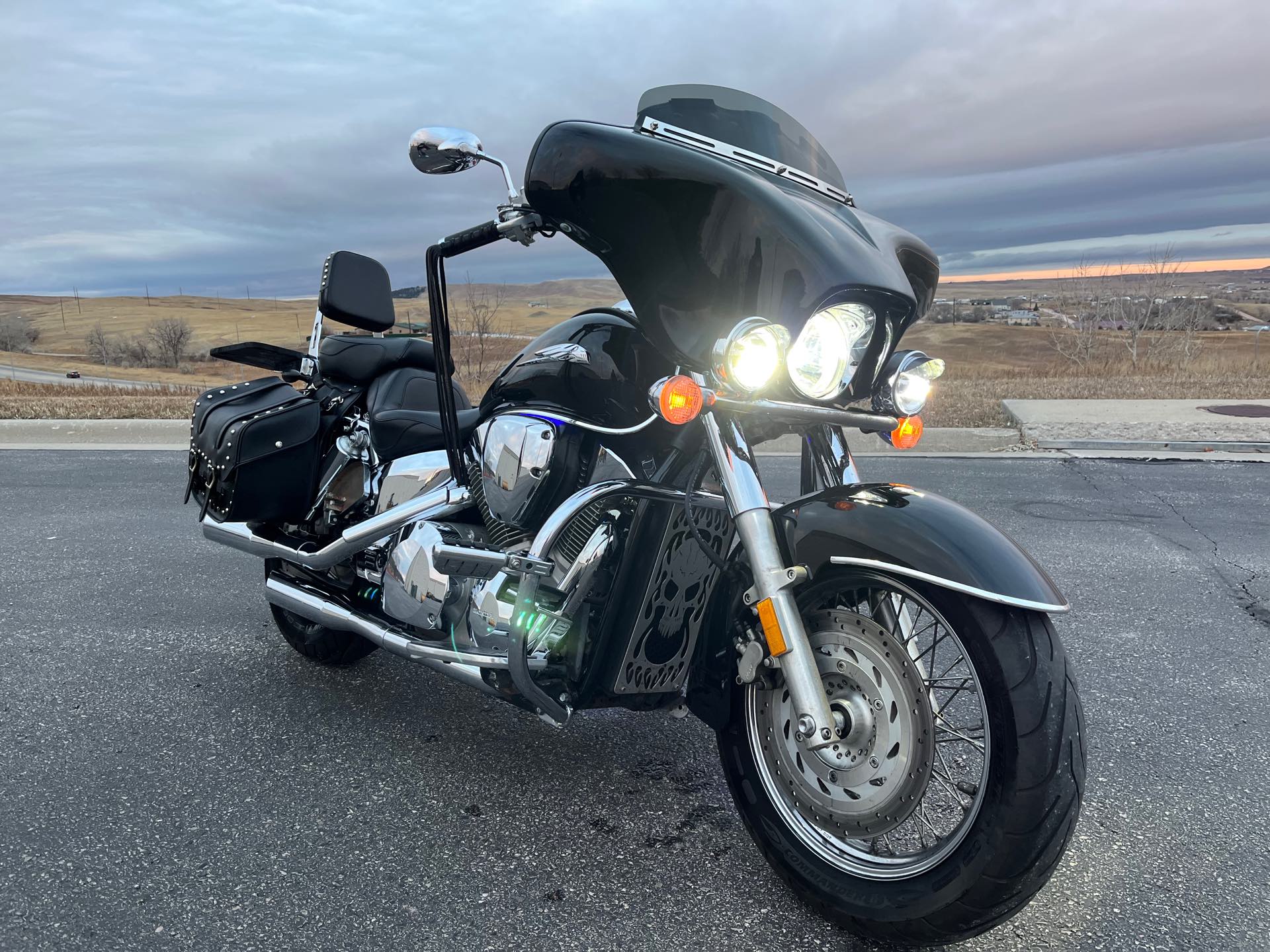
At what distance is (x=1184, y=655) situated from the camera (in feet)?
12.4

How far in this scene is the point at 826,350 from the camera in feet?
6.54

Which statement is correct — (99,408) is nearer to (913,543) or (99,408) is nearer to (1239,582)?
(1239,582)

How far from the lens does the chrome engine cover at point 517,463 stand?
8.44 ft

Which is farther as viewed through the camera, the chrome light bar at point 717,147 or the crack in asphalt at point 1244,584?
the crack in asphalt at point 1244,584

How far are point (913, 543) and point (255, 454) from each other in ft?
7.54

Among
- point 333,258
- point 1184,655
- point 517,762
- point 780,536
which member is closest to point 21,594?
point 333,258

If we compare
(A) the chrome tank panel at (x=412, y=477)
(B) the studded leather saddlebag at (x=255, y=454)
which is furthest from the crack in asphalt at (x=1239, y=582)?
(B) the studded leather saddlebag at (x=255, y=454)

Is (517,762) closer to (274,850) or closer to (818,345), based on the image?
(274,850)

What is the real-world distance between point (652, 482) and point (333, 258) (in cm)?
157

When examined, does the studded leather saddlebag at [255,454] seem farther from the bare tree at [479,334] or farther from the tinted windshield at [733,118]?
the bare tree at [479,334]

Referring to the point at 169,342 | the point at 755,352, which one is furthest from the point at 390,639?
the point at 169,342

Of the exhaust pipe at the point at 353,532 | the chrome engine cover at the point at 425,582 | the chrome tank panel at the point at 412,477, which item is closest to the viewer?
the chrome engine cover at the point at 425,582

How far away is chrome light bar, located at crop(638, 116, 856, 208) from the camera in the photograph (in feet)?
7.36

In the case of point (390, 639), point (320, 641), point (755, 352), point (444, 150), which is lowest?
point (320, 641)
